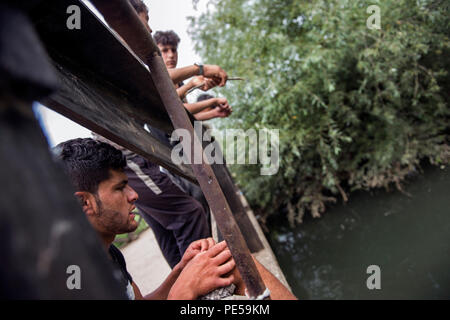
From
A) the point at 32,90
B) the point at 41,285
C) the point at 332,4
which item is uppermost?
the point at 332,4

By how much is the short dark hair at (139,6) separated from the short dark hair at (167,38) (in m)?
0.81

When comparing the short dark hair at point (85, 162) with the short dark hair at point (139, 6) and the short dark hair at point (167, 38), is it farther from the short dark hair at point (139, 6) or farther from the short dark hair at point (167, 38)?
the short dark hair at point (167, 38)

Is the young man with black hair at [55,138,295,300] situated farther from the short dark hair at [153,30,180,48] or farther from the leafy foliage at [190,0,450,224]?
the leafy foliage at [190,0,450,224]

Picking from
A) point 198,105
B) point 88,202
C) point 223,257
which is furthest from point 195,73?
point 223,257

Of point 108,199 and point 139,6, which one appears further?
point 139,6

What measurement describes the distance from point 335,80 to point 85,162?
5427 mm

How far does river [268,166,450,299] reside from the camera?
13.2 ft

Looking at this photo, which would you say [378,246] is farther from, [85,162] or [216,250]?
[85,162]

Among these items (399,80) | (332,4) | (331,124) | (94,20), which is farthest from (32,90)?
(399,80)

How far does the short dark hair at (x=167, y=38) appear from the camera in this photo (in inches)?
123

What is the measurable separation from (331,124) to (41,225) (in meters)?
6.10

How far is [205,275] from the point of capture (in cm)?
114

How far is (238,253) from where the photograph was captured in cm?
118

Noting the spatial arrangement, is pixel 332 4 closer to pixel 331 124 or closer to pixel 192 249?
pixel 331 124
